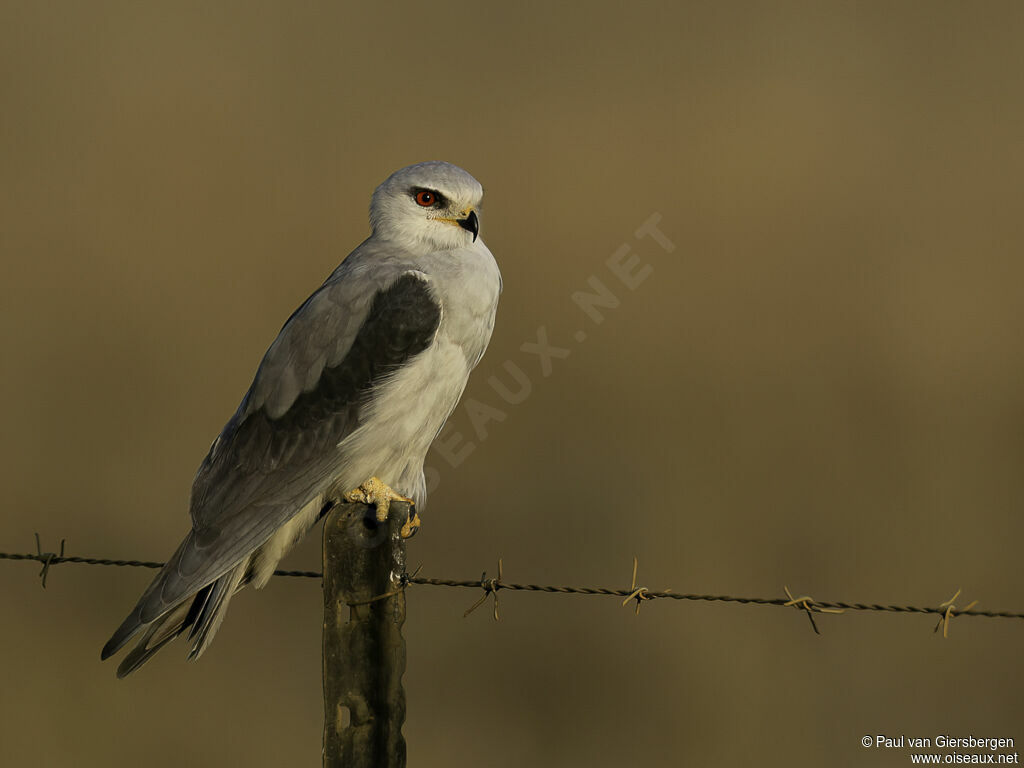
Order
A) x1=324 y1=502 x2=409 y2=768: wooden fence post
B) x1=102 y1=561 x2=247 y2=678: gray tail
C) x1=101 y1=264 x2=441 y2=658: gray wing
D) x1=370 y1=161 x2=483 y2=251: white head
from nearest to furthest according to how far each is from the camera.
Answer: x1=324 y1=502 x2=409 y2=768: wooden fence post
x1=102 y1=561 x2=247 y2=678: gray tail
x1=101 y1=264 x2=441 y2=658: gray wing
x1=370 y1=161 x2=483 y2=251: white head

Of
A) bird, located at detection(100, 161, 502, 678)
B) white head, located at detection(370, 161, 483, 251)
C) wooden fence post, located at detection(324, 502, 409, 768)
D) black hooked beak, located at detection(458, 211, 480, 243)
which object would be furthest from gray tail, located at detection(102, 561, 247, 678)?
black hooked beak, located at detection(458, 211, 480, 243)

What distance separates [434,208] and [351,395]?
0.75 metres

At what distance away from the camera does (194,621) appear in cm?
356

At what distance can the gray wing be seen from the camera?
143 inches

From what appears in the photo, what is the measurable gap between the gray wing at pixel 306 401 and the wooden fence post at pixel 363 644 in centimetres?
87

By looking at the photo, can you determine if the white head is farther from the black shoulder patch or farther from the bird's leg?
the bird's leg

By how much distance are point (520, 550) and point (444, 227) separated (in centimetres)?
382

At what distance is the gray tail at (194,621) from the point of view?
11.1 feet

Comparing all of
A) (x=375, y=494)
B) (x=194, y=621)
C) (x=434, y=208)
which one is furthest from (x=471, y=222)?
(x=194, y=621)

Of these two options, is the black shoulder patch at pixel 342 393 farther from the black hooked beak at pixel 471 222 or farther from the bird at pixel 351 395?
the black hooked beak at pixel 471 222

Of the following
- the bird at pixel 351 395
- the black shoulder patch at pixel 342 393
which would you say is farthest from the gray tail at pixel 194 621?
the black shoulder patch at pixel 342 393

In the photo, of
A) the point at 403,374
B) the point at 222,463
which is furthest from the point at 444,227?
the point at 222,463

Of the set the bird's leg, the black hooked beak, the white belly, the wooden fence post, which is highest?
the black hooked beak

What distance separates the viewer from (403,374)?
3727mm
